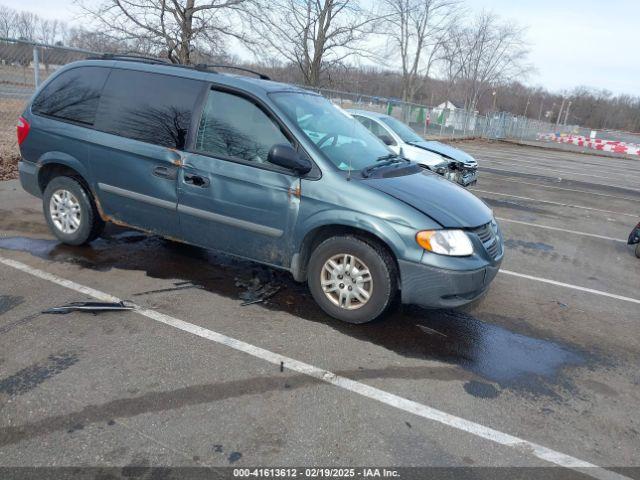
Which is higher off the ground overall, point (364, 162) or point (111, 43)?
point (111, 43)

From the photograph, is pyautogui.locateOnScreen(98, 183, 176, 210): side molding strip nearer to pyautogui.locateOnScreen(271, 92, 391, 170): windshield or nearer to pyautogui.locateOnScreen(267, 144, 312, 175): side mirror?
pyautogui.locateOnScreen(267, 144, 312, 175): side mirror

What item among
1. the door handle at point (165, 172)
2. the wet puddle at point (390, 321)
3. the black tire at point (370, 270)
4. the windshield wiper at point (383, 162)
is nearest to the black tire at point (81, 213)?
the wet puddle at point (390, 321)

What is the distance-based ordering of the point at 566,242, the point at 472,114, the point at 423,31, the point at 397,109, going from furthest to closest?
the point at 423,31 → the point at 472,114 → the point at 397,109 → the point at 566,242

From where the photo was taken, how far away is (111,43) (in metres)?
13.4

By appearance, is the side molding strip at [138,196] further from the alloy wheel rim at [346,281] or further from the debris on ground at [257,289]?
the alloy wheel rim at [346,281]

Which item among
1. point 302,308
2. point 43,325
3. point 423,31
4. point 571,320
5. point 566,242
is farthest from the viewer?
point 423,31

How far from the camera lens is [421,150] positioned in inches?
386

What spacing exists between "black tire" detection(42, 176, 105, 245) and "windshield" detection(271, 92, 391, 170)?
2255 millimetres

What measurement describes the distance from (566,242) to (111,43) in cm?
1272

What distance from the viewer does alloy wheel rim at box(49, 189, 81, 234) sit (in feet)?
16.1

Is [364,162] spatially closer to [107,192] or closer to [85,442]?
[107,192]

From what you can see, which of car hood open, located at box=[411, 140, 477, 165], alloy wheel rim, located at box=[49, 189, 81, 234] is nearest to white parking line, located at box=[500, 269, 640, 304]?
alloy wheel rim, located at box=[49, 189, 81, 234]

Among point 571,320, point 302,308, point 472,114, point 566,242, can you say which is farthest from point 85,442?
point 472,114

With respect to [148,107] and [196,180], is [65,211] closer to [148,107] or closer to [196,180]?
[148,107]
